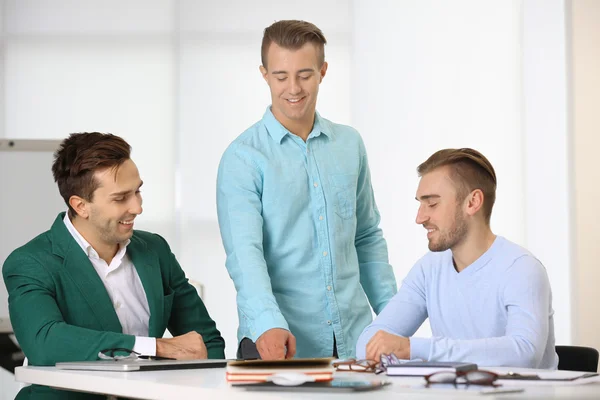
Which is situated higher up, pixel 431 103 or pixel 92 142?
pixel 431 103

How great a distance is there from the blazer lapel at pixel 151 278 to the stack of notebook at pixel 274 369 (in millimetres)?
1006

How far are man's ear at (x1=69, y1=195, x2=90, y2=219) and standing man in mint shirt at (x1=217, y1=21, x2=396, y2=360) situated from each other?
38 cm

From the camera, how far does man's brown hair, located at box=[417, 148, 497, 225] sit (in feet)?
7.72

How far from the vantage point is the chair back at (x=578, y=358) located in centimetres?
235

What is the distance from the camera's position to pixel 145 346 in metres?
2.25

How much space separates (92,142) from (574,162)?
3166 millimetres

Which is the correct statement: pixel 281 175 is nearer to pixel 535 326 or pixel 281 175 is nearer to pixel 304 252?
pixel 304 252

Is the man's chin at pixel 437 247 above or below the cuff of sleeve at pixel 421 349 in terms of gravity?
above

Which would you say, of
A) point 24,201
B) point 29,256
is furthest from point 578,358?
point 24,201

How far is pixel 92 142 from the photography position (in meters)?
2.59

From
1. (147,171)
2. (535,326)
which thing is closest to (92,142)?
(535,326)

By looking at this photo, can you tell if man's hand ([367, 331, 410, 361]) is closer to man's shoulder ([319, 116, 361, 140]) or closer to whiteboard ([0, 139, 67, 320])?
man's shoulder ([319, 116, 361, 140])

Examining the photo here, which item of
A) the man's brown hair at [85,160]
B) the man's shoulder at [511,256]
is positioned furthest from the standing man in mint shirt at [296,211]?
the man's shoulder at [511,256]

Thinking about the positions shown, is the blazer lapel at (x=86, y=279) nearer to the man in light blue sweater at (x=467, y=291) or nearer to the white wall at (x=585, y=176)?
the man in light blue sweater at (x=467, y=291)
